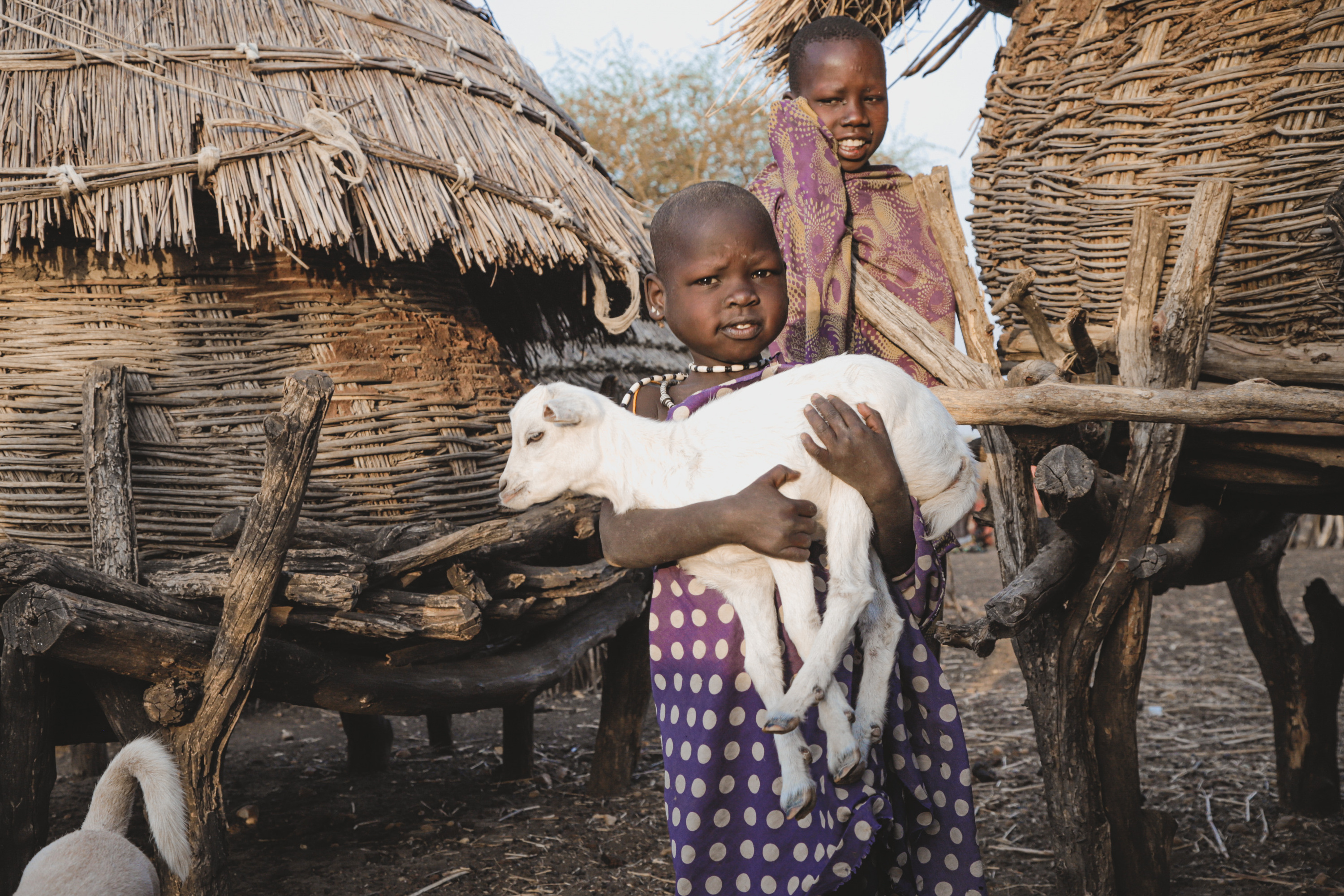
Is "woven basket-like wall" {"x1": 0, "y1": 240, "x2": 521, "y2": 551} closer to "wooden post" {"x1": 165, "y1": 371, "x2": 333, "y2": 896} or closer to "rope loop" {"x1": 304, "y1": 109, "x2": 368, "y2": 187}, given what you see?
"rope loop" {"x1": 304, "y1": 109, "x2": 368, "y2": 187}

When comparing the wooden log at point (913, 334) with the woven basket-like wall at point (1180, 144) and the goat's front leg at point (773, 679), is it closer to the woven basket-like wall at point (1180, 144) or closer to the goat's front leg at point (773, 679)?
the woven basket-like wall at point (1180, 144)

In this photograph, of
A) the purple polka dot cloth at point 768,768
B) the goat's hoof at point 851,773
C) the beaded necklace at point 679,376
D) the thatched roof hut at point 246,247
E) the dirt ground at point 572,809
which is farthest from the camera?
the dirt ground at point 572,809

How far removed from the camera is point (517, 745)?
6.32 m

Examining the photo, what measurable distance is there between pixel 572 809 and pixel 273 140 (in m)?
4.06

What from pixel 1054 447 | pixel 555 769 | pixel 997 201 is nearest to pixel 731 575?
pixel 1054 447

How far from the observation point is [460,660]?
4.72 metres

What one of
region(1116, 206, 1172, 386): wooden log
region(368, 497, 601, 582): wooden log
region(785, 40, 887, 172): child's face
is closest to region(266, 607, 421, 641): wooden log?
region(368, 497, 601, 582): wooden log

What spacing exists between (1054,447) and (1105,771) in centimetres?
148

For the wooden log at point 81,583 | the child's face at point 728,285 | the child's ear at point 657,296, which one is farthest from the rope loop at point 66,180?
the child's face at point 728,285

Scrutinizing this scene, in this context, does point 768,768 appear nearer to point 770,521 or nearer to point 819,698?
point 819,698

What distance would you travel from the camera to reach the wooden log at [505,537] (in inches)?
153

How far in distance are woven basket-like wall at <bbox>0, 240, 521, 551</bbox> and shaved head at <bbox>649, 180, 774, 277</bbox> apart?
276cm

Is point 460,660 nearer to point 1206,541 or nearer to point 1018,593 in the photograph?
point 1018,593

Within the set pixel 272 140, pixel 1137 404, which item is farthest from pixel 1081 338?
pixel 272 140
